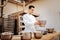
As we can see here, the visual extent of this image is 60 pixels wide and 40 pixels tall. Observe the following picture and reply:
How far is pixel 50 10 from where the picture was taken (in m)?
3.66

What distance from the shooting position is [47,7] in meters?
3.65

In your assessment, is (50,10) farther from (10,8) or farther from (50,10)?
(10,8)

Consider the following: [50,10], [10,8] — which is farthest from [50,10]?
[10,8]

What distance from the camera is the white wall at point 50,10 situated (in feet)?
11.9

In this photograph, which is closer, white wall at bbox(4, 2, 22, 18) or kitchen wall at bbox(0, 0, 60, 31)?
white wall at bbox(4, 2, 22, 18)

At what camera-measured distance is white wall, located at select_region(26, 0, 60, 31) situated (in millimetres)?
3641

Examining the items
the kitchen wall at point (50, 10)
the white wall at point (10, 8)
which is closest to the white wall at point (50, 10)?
the kitchen wall at point (50, 10)

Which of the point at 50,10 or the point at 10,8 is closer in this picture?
the point at 10,8

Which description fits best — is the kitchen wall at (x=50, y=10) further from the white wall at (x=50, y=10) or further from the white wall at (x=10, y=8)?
the white wall at (x=10, y=8)

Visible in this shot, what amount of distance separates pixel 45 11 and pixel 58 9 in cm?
35

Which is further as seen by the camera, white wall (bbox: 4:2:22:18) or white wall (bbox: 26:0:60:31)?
white wall (bbox: 26:0:60:31)

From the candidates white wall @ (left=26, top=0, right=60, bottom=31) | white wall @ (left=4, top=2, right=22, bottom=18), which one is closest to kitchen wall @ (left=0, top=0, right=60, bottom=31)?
white wall @ (left=26, top=0, right=60, bottom=31)

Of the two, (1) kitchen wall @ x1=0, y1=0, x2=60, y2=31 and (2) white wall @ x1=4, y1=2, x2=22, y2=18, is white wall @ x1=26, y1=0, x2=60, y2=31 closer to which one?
(1) kitchen wall @ x1=0, y1=0, x2=60, y2=31

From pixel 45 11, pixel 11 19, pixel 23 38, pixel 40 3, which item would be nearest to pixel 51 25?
pixel 45 11
